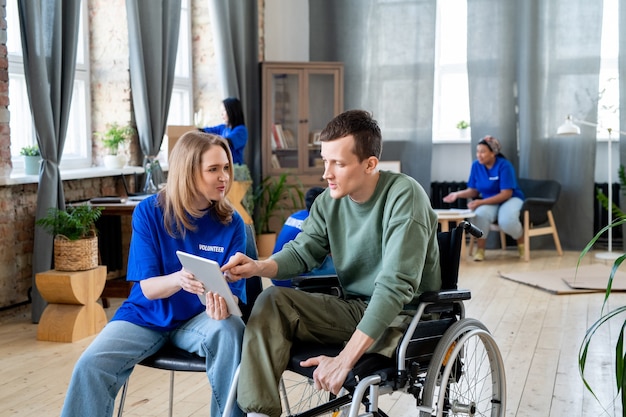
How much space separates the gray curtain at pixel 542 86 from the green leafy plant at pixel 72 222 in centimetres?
452

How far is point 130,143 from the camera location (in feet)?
20.6

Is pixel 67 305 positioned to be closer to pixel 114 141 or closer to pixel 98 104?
pixel 114 141

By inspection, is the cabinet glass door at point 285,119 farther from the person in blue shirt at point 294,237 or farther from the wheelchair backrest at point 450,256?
the wheelchair backrest at point 450,256

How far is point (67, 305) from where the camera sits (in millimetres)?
4566

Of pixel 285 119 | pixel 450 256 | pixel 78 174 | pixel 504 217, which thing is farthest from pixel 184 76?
pixel 450 256

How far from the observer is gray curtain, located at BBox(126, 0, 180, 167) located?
604cm

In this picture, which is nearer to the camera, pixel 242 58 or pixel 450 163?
pixel 242 58

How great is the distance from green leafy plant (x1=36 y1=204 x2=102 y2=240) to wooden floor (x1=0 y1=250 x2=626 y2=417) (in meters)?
0.59

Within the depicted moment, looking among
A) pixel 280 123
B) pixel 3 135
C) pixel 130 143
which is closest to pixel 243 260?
pixel 3 135

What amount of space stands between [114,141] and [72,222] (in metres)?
1.47

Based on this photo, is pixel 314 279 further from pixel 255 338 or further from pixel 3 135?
pixel 3 135

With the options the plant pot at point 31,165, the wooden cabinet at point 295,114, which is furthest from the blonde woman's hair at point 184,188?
the wooden cabinet at point 295,114

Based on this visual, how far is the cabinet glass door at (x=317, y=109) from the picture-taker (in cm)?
803

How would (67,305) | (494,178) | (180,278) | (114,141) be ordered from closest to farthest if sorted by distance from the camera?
(180,278) < (67,305) < (114,141) < (494,178)
